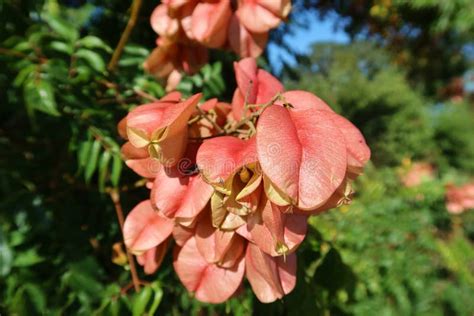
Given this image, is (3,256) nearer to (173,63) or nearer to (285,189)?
(173,63)

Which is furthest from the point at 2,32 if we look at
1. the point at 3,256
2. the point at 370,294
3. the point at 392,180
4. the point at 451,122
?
the point at 451,122

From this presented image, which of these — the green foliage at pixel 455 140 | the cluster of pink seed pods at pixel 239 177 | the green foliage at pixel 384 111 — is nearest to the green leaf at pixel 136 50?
the cluster of pink seed pods at pixel 239 177

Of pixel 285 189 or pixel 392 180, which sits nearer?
pixel 285 189

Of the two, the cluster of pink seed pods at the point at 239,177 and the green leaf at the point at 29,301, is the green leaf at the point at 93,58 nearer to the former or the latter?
the cluster of pink seed pods at the point at 239,177

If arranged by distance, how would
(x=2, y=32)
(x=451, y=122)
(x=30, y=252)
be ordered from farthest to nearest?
(x=451, y=122) < (x=30, y=252) < (x=2, y=32)

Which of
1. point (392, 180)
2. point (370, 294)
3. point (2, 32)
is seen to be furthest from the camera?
point (392, 180)

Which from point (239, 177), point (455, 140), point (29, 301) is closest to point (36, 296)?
point (29, 301)

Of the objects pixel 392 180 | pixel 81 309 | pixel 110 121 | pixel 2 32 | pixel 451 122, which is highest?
pixel 2 32
